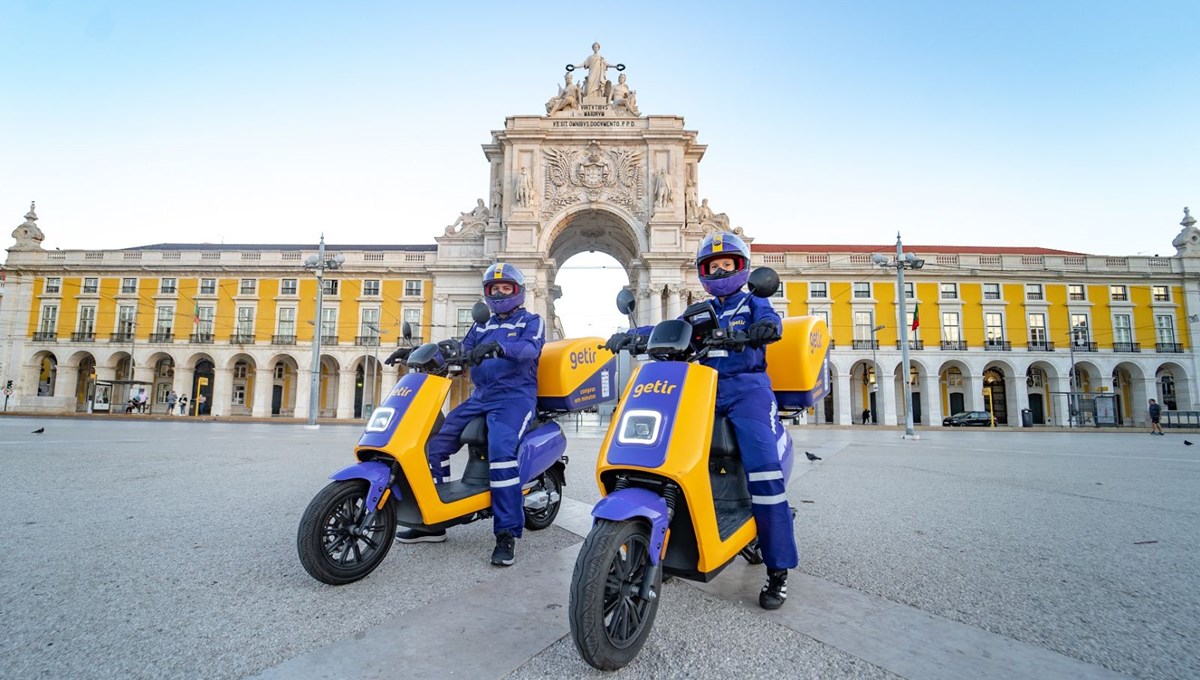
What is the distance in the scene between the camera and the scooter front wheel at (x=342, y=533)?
90.8 inches

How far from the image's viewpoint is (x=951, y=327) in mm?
33125

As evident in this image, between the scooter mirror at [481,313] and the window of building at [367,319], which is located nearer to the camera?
the scooter mirror at [481,313]

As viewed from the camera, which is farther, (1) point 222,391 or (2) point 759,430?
(1) point 222,391

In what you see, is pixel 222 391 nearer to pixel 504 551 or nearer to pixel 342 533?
pixel 342 533

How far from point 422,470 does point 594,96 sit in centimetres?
3294

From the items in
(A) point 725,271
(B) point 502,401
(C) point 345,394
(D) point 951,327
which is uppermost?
(D) point 951,327

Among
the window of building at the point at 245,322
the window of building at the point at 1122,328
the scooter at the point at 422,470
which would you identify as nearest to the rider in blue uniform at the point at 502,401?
the scooter at the point at 422,470

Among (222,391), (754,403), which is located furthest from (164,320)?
(754,403)

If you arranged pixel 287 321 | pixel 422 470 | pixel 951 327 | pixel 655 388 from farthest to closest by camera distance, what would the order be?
1. pixel 287 321
2. pixel 951 327
3. pixel 422 470
4. pixel 655 388

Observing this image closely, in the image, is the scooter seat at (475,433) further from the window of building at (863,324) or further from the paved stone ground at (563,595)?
the window of building at (863,324)

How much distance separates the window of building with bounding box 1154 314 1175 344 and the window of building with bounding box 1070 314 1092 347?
417 centimetres

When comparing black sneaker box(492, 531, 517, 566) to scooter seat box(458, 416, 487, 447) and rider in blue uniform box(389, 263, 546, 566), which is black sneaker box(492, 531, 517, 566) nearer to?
rider in blue uniform box(389, 263, 546, 566)

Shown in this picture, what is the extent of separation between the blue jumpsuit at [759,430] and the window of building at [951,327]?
121 ft

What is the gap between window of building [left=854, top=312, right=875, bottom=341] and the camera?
→ 33250mm
